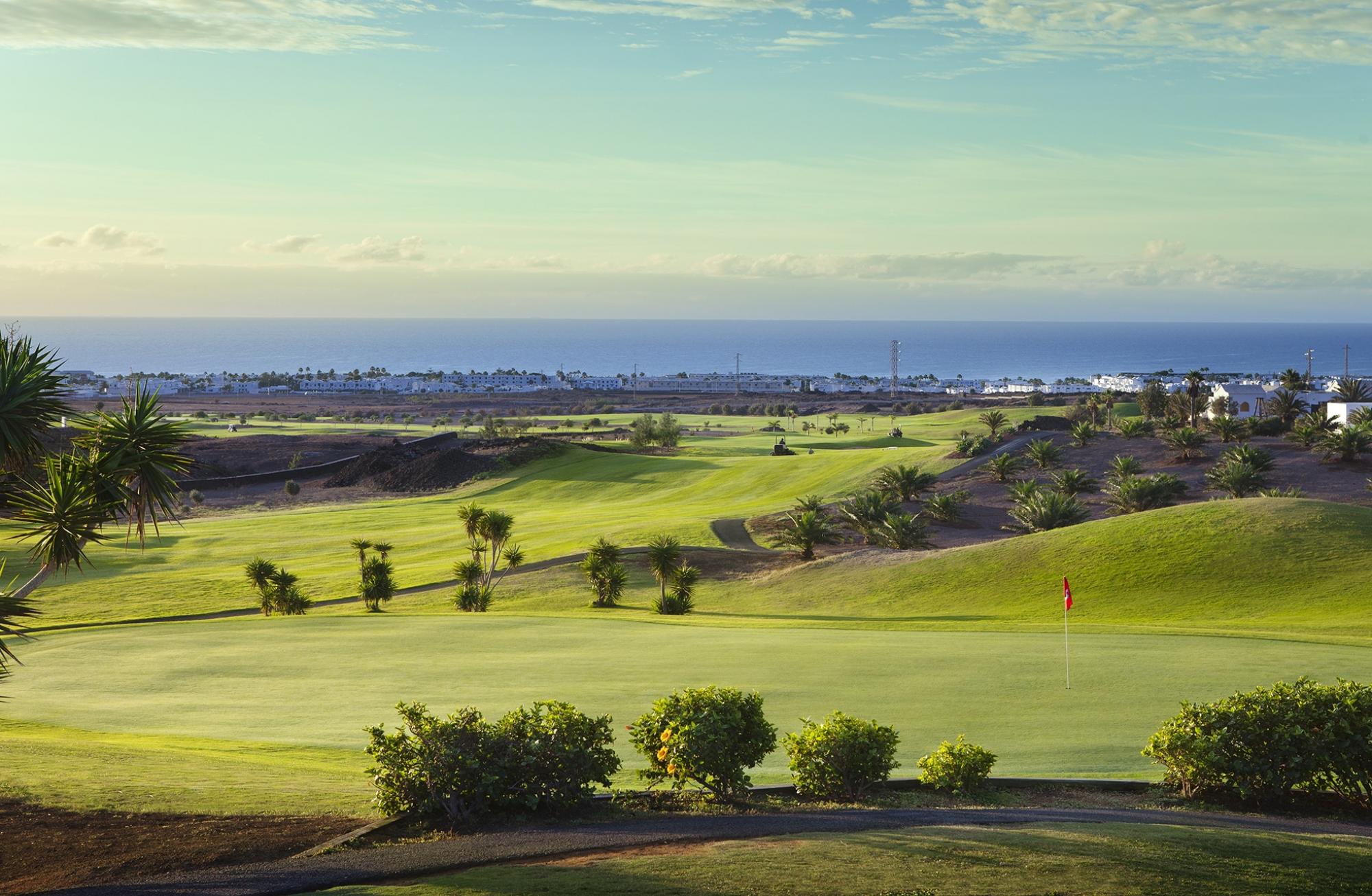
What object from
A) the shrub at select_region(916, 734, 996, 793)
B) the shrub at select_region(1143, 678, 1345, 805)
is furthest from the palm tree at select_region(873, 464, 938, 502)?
the shrub at select_region(916, 734, 996, 793)

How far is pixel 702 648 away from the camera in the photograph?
83.9 ft

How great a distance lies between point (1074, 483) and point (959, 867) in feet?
155

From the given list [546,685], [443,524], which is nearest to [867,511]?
[443,524]

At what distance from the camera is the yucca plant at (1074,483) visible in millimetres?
55062

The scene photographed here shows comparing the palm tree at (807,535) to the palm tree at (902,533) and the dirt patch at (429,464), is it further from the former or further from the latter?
the dirt patch at (429,464)

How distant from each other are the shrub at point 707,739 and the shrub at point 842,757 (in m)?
0.49

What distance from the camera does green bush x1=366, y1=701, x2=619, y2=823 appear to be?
41.5 ft

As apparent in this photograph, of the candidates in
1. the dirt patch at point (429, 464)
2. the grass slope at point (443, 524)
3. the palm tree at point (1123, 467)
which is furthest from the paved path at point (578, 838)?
the dirt patch at point (429, 464)

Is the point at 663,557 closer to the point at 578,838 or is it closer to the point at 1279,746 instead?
the point at 1279,746

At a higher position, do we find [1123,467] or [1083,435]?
[1083,435]

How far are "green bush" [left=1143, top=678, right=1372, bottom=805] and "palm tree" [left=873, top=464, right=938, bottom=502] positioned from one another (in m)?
42.9

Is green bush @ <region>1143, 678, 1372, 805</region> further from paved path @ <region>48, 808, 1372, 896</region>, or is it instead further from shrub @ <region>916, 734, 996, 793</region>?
shrub @ <region>916, 734, 996, 793</region>

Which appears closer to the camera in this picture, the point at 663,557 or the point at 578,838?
the point at 578,838

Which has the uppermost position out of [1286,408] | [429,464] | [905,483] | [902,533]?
[1286,408]
